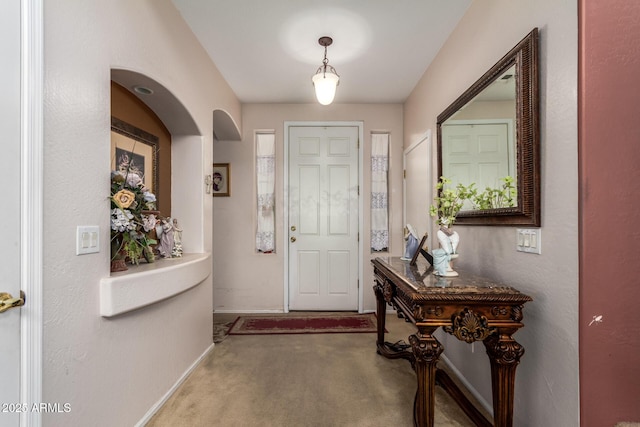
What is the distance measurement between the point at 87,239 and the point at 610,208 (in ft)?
7.08

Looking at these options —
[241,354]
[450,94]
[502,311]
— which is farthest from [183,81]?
[502,311]

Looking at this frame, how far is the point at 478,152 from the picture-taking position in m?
1.92

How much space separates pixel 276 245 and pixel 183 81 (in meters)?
Answer: 2.15

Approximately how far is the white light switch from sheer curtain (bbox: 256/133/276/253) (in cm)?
242

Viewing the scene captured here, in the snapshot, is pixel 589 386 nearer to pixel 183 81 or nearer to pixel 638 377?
pixel 638 377

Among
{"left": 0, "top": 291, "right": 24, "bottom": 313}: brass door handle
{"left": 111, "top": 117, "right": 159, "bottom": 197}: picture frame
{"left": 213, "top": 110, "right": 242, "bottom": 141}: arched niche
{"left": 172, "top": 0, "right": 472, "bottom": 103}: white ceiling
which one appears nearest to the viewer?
{"left": 0, "top": 291, "right": 24, "bottom": 313}: brass door handle

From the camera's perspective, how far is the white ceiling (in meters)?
2.08

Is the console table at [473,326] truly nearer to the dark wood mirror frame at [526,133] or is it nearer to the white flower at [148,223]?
the dark wood mirror frame at [526,133]

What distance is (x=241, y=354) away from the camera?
2.64 m

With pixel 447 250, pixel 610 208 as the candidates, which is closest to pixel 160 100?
pixel 447 250

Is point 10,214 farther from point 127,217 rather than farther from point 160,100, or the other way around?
point 160,100

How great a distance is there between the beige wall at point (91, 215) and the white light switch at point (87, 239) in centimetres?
3

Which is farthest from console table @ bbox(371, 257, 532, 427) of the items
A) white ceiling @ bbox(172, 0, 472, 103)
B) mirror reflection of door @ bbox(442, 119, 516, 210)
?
white ceiling @ bbox(172, 0, 472, 103)

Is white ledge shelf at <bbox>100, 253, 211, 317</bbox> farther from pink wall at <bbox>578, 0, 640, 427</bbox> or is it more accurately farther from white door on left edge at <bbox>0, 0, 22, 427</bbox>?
pink wall at <bbox>578, 0, 640, 427</bbox>
